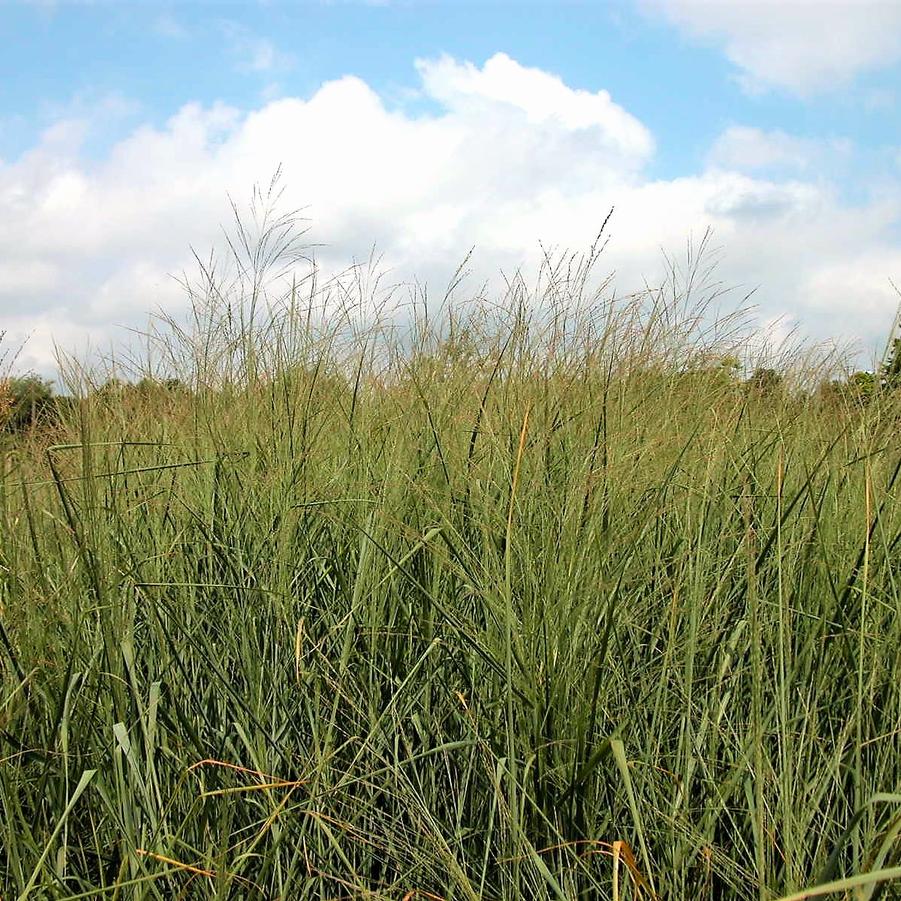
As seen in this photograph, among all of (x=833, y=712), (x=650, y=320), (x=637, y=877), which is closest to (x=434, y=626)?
(x=637, y=877)

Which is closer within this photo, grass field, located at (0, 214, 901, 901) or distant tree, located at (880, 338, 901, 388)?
grass field, located at (0, 214, 901, 901)

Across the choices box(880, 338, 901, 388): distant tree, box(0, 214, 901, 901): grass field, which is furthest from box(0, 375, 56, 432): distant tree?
box(880, 338, 901, 388): distant tree

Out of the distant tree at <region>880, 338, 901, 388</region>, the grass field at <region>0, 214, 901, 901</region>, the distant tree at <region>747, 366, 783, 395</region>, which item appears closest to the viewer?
the grass field at <region>0, 214, 901, 901</region>

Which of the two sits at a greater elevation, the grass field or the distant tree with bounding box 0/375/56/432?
the distant tree with bounding box 0/375/56/432

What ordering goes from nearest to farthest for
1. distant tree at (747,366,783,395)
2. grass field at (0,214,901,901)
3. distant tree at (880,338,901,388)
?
grass field at (0,214,901,901) < distant tree at (880,338,901,388) < distant tree at (747,366,783,395)

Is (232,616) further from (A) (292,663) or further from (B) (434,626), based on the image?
(B) (434,626)

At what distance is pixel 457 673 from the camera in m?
1.91

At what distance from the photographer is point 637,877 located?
137 cm

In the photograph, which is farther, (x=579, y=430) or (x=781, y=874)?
(x=579, y=430)

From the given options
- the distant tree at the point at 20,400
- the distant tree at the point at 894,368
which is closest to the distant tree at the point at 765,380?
the distant tree at the point at 894,368

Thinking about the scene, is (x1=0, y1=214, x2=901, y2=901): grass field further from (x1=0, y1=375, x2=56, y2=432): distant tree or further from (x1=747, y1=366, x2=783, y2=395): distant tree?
(x1=747, y1=366, x2=783, y2=395): distant tree

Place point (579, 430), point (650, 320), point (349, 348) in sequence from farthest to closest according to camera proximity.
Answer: point (349, 348)
point (650, 320)
point (579, 430)

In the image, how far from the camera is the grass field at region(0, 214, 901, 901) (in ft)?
5.11

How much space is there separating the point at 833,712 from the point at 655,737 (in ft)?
1.28
